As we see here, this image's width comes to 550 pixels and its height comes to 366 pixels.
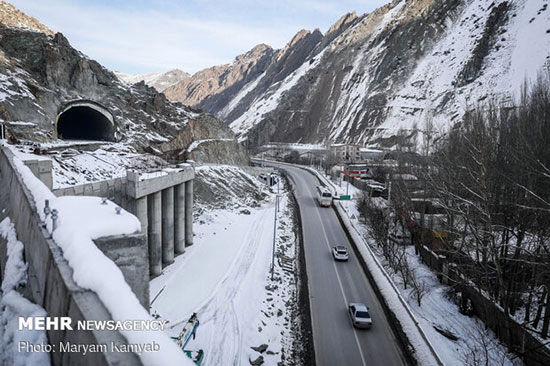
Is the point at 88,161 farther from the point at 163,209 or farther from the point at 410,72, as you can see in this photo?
the point at 410,72

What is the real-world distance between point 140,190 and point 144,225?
2289mm

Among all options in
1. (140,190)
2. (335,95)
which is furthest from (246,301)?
(335,95)

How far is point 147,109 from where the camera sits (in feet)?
153

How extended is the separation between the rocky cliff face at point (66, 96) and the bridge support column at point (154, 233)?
1550 cm

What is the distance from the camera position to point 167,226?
77.6 feet

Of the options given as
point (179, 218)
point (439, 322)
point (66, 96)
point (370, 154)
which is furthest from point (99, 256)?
point (370, 154)

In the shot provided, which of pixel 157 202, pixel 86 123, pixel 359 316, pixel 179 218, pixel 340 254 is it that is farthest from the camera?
pixel 86 123

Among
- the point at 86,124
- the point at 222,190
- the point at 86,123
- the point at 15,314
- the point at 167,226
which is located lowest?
the point at 167,226

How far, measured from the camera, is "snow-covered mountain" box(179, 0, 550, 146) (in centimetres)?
8619

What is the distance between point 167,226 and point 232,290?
7.52 meters

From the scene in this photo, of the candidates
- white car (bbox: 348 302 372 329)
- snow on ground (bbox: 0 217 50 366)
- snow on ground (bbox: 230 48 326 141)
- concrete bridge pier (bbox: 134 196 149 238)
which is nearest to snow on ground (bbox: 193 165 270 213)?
concrete bridge pier (bbox: 134 196 149 238)

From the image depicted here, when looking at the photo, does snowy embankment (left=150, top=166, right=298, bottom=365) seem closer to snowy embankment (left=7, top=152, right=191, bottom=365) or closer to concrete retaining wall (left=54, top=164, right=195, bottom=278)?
concrete retaining wall (left=54, top=164, right=195, bottom=278)

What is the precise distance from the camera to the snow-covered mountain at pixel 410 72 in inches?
3393

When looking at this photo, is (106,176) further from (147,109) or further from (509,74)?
(509,74)
